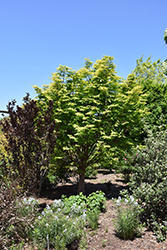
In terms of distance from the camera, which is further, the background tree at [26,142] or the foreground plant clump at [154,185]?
the background tree at [26,142]

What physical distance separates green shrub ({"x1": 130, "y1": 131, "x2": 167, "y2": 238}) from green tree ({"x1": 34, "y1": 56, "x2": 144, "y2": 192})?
201 centimetres

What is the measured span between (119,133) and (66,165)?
9.24ft

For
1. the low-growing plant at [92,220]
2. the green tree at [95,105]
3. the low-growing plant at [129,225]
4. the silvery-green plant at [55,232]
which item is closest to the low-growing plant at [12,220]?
the silvery-green plant at [55,232]

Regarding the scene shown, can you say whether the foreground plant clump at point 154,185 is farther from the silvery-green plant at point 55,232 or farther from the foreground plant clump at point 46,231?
the silvery-green plant at point 55,232

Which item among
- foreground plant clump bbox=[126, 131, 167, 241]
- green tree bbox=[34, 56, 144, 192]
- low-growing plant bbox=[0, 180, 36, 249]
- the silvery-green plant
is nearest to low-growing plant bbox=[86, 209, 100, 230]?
the silvery-green plant

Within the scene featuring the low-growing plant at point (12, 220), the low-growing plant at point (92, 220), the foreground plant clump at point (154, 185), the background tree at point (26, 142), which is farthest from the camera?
the background tree at point (26, 142)

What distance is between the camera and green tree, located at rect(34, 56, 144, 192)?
317 inches

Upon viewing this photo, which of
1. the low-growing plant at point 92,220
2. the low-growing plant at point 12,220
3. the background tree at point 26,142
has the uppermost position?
the background tree at point 26,142

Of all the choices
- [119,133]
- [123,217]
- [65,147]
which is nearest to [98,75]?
[119,133]

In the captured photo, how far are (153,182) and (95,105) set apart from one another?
4099mm

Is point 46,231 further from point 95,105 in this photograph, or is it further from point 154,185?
point 95,105

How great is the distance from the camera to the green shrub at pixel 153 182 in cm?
519

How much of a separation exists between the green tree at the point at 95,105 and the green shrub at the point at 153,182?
201 cm

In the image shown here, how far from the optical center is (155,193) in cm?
520
